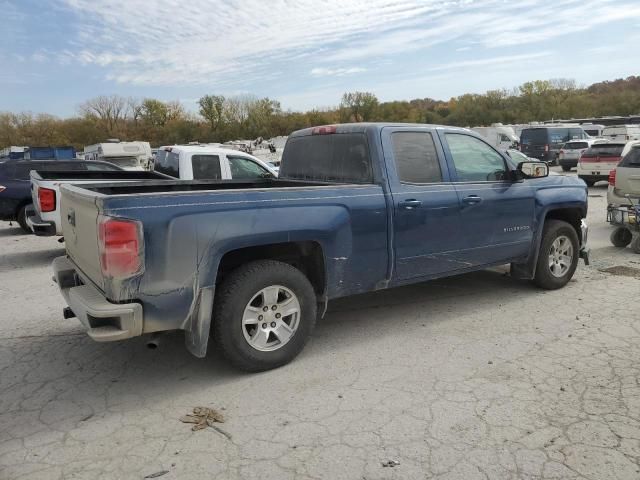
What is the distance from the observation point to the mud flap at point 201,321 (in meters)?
3.66

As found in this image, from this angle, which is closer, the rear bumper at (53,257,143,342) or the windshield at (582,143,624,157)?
the rear bumper at (53,257,143,342)

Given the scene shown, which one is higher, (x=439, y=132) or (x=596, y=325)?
(x=439, y=132)

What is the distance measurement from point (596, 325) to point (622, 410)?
1.74 m

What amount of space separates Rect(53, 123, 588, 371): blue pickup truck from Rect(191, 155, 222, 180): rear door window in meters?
A: 4.14

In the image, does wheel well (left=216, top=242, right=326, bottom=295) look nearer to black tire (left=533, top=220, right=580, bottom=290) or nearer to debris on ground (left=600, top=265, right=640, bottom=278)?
black tire (left=533, top=220, right=580, bottom=290)

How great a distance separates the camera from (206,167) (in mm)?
9672

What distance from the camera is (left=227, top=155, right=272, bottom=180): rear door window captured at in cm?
1002

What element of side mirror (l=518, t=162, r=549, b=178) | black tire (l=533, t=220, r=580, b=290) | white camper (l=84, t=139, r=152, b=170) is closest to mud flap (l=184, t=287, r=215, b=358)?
side mirror (l=518, t=162, r=549, b=178)

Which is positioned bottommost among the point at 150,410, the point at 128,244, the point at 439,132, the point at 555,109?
the point at 150,410

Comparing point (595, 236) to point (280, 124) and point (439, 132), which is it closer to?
point (439, 132)

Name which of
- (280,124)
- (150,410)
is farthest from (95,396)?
(280,124)

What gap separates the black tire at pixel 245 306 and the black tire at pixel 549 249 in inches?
124

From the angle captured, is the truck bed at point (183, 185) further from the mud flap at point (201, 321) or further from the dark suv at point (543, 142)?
the dark suv at point (543, 142)

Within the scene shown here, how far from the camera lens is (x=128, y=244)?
10.9ft
